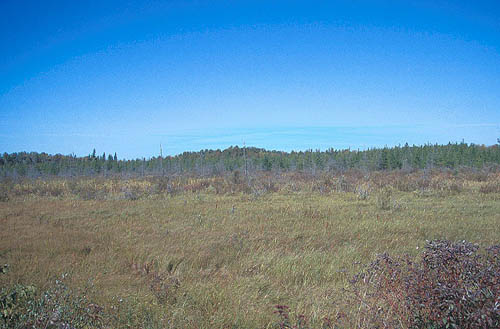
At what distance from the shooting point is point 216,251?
5.88m

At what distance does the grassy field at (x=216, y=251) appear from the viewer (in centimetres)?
367

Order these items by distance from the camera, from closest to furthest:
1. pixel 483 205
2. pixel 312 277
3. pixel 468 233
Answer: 1. pixel 312 277
2. pixel 468 233
3. pixel 483 205

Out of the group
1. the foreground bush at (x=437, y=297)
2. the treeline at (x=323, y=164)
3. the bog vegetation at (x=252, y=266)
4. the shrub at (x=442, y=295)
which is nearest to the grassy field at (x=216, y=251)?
the bog vegetation at (x=252, y=266)

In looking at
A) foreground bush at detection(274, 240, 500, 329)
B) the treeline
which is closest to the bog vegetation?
foreground bush at detection(274, 240, 500, 329)

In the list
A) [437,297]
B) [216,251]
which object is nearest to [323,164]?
[216,251]

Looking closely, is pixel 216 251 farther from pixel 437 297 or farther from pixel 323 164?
pixel 323 164

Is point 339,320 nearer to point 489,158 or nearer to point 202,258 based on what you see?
point 202,258

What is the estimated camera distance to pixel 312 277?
187 inches

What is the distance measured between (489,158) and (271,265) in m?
73.3

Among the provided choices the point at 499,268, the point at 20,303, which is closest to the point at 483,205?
the point at 499,268

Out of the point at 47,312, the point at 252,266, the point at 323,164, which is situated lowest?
the point at 252,266

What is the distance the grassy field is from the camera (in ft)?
12.1

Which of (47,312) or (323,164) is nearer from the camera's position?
(47,312)

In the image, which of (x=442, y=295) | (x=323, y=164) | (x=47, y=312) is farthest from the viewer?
(x=323, y=164)
